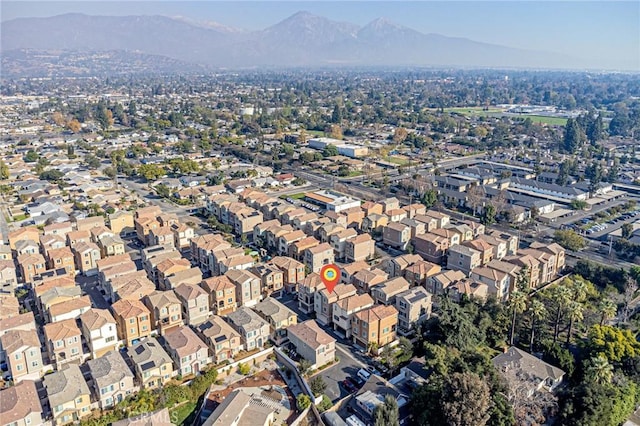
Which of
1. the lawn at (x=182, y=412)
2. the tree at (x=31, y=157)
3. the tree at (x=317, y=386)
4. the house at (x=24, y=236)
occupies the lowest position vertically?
the lawn at (x=182, y=412)

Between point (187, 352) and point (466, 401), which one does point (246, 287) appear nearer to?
point (187, 352)

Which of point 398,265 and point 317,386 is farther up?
point 398,265

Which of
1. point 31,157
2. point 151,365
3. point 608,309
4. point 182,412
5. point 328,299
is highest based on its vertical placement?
point 31,157

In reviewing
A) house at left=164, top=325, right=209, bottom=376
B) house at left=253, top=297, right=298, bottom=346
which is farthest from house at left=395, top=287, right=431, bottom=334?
house at left=164, top=325, right=209, bottom=376

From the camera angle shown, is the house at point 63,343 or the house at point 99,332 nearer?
the house at point 63,343

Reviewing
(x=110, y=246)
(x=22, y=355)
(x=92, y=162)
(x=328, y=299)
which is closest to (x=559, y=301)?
(x=328, y=299)

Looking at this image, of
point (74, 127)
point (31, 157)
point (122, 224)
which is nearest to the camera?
point (122, 224)

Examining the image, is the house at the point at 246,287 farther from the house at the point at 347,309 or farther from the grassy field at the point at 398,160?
the grassy field at the point at 398,160

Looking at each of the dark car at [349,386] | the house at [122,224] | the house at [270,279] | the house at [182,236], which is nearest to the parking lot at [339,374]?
the dark car at [349,386]
